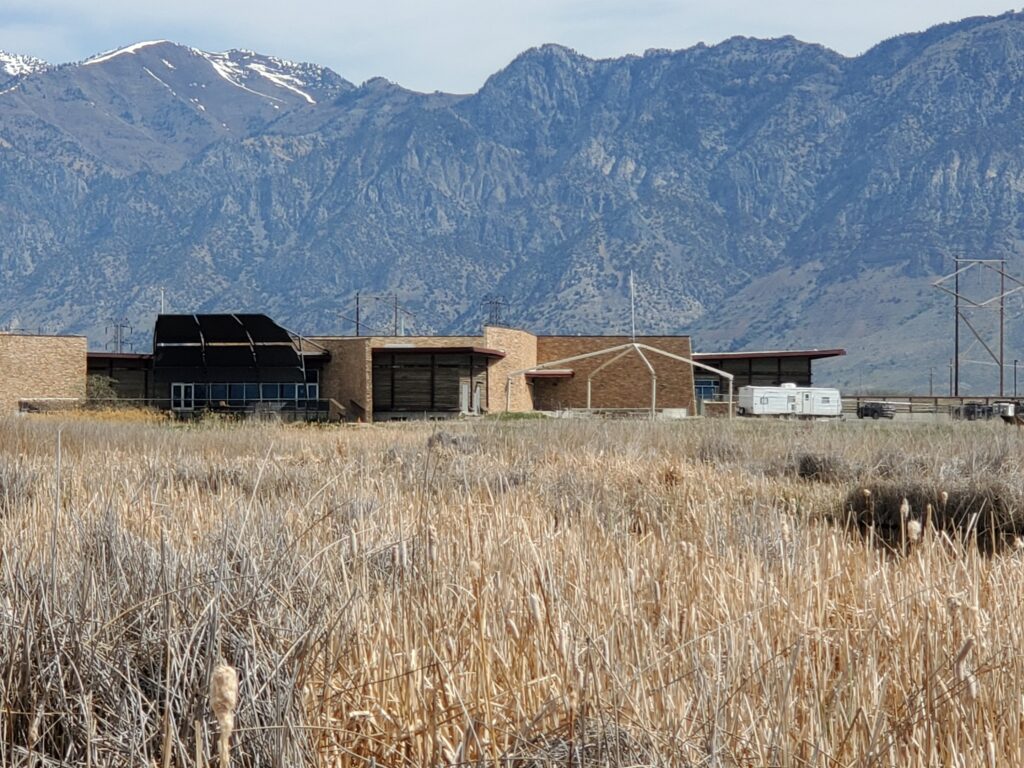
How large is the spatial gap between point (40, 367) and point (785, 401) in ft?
88.2

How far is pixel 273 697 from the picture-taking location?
11.3ft

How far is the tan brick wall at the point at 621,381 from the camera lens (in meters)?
48.6

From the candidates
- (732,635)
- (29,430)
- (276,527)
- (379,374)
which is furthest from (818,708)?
(379,374)

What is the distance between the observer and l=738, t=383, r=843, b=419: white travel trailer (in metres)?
48.7

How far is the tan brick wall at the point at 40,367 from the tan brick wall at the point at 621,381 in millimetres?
16945

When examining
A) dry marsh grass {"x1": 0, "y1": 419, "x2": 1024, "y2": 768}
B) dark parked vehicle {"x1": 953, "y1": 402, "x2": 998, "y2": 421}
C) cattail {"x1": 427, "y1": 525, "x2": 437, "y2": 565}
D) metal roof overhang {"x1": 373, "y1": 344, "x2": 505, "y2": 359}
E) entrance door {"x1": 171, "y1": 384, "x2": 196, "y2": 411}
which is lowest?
dry marsh grass {"x1": 0, "y1": 419, "x2": 1024, "y2": 768}

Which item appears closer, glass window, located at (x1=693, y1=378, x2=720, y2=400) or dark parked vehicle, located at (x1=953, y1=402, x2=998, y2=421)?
dark parked vehicle, located at (x1=953, y1=402, x2=998, y2=421)

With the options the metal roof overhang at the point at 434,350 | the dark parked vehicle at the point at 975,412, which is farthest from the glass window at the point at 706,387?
the dark parked vehicle at the point at 975,412

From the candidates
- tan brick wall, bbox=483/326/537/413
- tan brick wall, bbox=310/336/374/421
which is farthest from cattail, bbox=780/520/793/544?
tan brick wall, bbox=483/326/537/413

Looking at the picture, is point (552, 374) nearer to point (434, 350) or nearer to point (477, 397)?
point (477, 397)

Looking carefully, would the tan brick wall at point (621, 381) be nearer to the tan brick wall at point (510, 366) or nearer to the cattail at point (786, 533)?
the tan brick wall at point (510, 366)

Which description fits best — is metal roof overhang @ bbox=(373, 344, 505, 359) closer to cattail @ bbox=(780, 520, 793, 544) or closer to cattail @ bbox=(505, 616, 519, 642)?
cattail @ bbox=(780, 520, 793, 544)

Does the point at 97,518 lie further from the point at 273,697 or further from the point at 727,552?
the point at 727,552

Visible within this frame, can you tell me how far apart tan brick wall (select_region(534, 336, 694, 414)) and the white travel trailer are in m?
2.48
